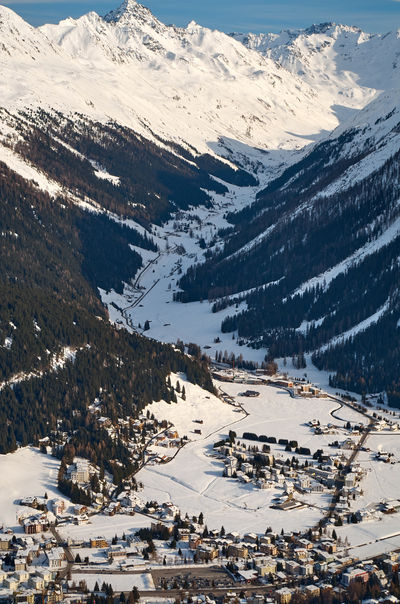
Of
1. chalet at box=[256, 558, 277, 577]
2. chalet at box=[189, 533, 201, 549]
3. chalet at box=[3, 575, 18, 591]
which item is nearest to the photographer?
chalet at box=[3, 575, 18, 591]

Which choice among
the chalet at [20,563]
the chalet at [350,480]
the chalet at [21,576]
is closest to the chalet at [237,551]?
the chalet at [20,563]

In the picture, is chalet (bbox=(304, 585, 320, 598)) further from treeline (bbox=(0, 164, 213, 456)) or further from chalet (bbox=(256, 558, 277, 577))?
treeline (bbox=(0, 164, 213, 456))

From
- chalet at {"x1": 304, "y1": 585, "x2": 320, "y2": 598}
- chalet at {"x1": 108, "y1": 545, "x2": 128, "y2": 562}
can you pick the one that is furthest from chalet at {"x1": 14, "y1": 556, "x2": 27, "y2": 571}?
chalet at {"x1": 304, "y1": 585, "x2": 320, "y2": 598}

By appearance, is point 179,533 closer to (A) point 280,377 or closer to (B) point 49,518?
(B) point 49,518

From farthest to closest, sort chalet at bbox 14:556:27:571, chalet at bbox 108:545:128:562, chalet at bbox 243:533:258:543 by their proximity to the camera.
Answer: chalet at bbox 243:533:258:543
chalet at bbox 108:545:128:562
chalet at bbox 14:556:27:571

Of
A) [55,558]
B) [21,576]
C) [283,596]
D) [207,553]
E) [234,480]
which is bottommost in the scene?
[21,576]

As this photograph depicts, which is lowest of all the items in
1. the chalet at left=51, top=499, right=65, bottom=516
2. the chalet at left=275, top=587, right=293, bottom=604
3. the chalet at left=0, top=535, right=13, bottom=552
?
the chalet at left=275, top=587, right=293, bottom=604

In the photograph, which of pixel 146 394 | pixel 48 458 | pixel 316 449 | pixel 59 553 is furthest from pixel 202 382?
pixel 59 553

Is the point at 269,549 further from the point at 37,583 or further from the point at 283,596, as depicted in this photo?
the point at 37,583

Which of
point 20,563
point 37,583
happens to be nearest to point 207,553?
point 37,583

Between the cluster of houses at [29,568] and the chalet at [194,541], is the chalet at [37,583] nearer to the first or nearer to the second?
the cluster of houses at [29,568]

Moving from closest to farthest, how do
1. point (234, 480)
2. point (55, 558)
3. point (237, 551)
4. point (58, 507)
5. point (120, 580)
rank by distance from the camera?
point (120, 580) → point (55, 558) → point (237, 551) → point (58, 507) → point (234, 480)

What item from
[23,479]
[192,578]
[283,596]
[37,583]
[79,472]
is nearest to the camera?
[283,596]
